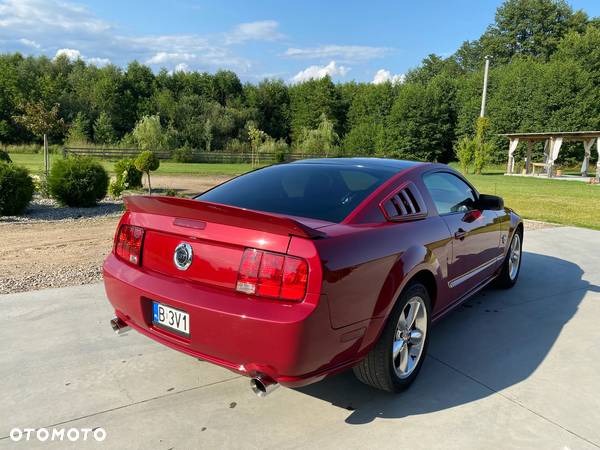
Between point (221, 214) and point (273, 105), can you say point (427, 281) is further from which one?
point (273, 105)

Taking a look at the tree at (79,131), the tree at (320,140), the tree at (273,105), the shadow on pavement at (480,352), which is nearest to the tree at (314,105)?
the tree at (273,105)

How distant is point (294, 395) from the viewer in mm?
2896

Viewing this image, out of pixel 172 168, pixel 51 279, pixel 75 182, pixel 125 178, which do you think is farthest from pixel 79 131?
pixel 51 279

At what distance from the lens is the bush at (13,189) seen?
9.45m

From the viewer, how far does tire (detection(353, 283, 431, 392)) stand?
8.84 ft

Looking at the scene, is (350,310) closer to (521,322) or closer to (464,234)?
(464,234)

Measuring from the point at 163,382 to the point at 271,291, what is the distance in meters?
1.22

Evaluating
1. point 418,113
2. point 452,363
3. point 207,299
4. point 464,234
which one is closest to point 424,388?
point 452,363

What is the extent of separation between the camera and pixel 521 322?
4223 mm

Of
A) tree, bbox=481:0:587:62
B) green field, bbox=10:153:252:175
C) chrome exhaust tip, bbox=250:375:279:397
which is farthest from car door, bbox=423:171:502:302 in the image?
tree, bbox=481:0:587:62

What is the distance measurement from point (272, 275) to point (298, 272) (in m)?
0.14

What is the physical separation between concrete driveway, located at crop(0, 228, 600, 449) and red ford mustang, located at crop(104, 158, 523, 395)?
304 mm

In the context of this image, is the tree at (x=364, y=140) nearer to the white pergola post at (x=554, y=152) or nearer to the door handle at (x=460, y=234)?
the white pergola post at (x=554, y=152)

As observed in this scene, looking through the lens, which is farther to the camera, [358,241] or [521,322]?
[521,322]
